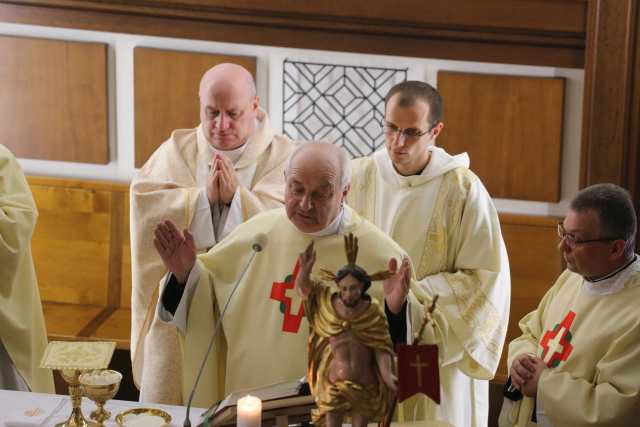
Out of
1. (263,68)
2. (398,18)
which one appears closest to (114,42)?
(263,68)

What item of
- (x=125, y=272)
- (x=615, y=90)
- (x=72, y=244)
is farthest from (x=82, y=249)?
(x=615, y=90)

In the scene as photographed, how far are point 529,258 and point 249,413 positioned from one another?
12.8 ft

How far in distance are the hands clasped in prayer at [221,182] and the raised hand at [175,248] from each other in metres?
1.04

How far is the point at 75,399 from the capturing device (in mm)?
3766

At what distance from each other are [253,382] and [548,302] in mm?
1183

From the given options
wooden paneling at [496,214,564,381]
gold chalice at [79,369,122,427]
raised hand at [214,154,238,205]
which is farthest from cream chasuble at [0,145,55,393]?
wooden paneling at [496,214,564,381]

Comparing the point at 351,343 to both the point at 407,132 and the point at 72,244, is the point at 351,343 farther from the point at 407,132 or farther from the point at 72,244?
the point at 72,244

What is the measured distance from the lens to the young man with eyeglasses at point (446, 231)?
497 cm

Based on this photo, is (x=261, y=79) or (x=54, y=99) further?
(x=54, y=99)

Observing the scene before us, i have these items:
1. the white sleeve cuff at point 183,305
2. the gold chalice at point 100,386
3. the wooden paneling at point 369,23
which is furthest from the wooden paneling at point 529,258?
the gold chalice at point 100,386

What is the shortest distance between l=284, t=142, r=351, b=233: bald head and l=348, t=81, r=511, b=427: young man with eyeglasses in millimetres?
1001

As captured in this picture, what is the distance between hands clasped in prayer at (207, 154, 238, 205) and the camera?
5121 millimetres

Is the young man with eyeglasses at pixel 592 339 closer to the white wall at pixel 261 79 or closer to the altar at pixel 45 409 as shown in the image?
the altar at pixel 45 409

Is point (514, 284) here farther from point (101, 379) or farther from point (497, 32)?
point (101, 379)
